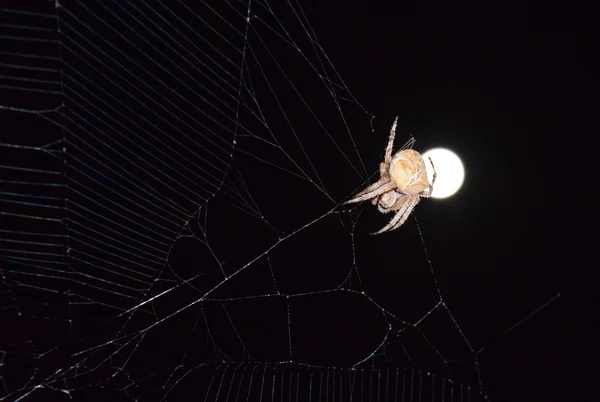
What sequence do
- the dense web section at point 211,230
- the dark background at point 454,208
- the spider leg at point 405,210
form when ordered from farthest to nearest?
1. the dark background at point 454,208
2. the dense web section at point 211,230
3. the spider leg at point 405,210

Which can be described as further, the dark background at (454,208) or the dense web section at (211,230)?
the dark background at (454,208)

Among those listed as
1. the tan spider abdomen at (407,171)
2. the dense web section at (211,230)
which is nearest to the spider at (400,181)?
the tan spider abdomen at (407,171)

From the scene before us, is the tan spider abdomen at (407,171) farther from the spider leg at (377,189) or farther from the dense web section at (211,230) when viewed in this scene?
the dense web section at (211,230)

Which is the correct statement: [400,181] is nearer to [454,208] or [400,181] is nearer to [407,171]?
[407,171]

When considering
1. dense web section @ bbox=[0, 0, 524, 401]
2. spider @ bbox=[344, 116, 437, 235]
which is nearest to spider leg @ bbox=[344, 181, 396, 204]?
spider @ bbox=[344, 116, 437, 235]

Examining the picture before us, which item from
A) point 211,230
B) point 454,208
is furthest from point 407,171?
point 454,208
